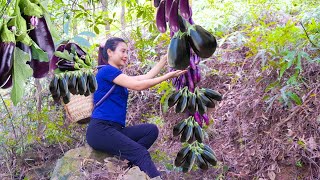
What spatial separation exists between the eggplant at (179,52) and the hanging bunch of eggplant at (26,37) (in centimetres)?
19

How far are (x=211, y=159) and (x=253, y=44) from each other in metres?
2.17

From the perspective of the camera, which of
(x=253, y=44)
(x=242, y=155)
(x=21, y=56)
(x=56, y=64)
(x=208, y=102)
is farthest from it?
(x=253, y=44)

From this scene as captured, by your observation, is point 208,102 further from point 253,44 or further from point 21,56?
point 253,44

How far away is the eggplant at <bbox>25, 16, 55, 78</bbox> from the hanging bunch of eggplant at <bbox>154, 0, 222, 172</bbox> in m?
0.20

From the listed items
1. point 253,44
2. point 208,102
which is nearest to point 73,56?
point 208,102

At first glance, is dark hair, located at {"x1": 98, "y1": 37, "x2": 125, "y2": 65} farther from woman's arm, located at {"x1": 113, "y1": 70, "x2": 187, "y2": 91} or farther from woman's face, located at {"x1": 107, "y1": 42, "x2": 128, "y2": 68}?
woman's arm, located at {"x1": 113, "y1": 70, "x2": 187, "y2": 91}

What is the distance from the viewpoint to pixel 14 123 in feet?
12.2

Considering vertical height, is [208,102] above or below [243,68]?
above

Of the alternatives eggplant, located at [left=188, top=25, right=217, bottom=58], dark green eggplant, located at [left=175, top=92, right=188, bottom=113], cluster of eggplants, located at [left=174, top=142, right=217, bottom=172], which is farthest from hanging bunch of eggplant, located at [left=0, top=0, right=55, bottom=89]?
cluster of eggplants, located at [left=174, top=142, right=217, bottom=172]

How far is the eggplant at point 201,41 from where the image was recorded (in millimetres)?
654

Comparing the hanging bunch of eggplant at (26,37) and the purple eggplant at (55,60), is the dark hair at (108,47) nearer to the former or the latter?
the purple eggplant at (55,60)

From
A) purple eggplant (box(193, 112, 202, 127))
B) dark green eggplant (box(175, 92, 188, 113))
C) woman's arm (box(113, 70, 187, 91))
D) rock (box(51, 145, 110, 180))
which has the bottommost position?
rock (box(51, 145, 110, 180))

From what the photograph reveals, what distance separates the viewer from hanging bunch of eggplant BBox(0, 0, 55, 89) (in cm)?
57

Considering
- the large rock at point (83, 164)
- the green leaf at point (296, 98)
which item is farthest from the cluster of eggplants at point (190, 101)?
the green leaf at point (296, 98)
